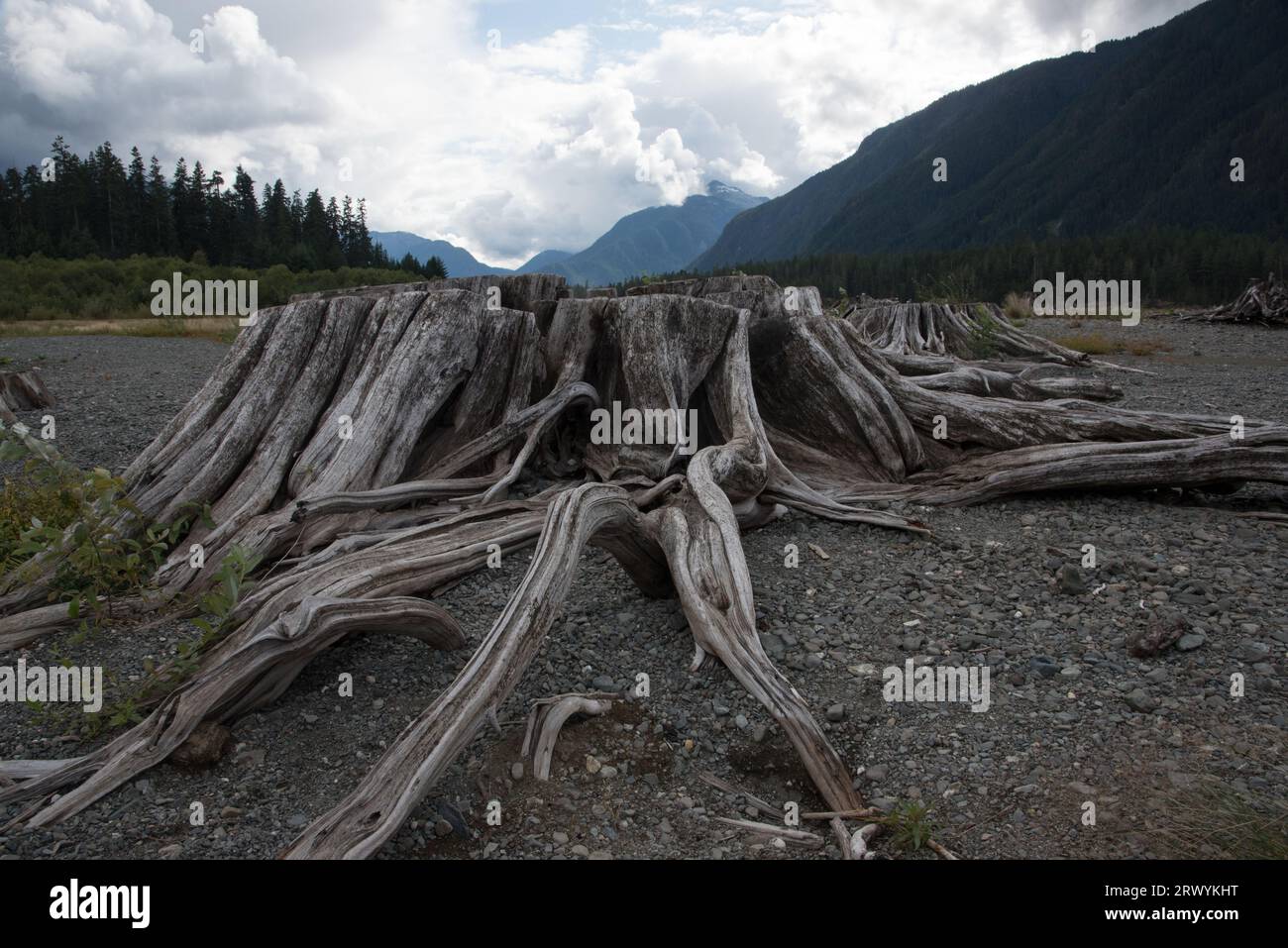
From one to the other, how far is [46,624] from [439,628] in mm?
2529

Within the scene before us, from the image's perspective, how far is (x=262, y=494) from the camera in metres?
6.51

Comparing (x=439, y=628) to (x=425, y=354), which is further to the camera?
(x=425, y=354)

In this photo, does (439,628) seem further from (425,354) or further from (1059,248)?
(1059,248)

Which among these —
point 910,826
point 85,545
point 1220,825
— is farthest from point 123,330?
point 1220,825

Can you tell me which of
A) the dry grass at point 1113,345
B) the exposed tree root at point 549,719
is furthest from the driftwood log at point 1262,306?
the exposed tree root at point 549,719

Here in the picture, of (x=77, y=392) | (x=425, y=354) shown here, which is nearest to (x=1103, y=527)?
(x=425, y=354)

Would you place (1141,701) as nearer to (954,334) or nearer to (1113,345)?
(954,334)

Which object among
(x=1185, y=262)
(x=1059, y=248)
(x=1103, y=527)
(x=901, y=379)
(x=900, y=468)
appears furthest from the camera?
(x=1059, y=248)

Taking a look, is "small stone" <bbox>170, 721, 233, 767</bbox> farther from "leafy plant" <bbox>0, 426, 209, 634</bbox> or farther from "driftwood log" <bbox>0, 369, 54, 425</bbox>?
"driftwood log" <bbox>0, 369, 54, 425</bbox>

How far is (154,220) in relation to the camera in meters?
73.0

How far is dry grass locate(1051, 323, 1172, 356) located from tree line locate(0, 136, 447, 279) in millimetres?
56000

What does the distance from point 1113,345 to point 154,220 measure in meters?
79.6

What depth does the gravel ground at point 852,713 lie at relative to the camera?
354 centimetres

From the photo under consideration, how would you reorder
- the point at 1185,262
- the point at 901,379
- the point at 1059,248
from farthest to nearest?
1. the point at 1059,248
2. the point at 1185,262
3. the point at 901,379
